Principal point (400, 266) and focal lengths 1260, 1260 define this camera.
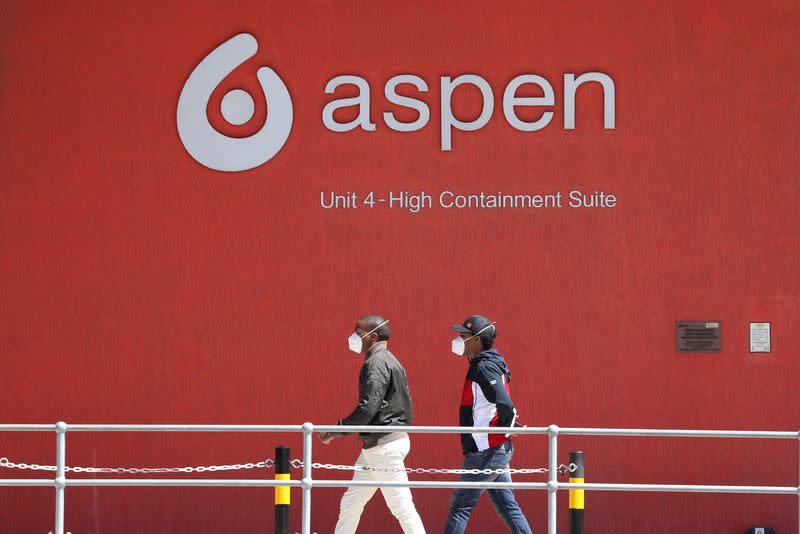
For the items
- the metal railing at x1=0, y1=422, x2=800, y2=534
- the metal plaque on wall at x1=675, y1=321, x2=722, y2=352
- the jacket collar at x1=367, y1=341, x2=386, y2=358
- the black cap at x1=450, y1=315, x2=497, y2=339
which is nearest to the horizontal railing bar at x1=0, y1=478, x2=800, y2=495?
the metal railing at x1=0, y1=422, x2=800, y2=534

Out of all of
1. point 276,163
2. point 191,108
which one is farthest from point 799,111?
point 191,108

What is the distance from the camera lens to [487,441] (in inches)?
334

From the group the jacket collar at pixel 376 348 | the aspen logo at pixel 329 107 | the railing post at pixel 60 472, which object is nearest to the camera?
the railing post at pixel 60 472

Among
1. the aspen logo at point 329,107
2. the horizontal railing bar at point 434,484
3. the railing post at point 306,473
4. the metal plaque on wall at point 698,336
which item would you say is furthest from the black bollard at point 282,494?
the metal plaque on wall at point 698,336

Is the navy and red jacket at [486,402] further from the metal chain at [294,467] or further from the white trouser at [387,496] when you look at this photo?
the white trouser at [387,496]

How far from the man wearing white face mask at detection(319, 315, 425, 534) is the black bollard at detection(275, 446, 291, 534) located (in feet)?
1.01

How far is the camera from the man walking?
331 inches

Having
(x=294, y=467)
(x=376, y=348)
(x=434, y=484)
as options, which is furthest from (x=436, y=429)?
(x=294, y=467)

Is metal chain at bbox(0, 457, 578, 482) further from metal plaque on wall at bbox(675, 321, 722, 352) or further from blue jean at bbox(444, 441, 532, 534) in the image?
metal plaque on wall at bbox(675, 321, 722, 352)

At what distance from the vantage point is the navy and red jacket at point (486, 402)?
27.5 ft

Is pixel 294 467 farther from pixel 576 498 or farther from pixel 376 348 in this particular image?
pixel 576 498

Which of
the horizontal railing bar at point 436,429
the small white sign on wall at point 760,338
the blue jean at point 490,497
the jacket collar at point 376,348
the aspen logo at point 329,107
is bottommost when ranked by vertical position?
the blue jean at point 490,497

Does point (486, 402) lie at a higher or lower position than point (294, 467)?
higher

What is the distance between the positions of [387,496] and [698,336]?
3.16 meters
